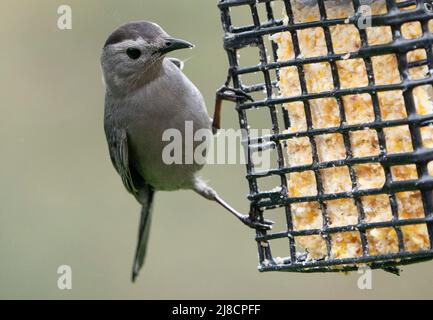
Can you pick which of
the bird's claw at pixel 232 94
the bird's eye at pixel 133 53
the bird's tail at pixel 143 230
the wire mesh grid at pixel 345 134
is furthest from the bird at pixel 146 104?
the wire mesh grid at pixel 345 134

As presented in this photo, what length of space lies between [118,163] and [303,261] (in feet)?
6.73

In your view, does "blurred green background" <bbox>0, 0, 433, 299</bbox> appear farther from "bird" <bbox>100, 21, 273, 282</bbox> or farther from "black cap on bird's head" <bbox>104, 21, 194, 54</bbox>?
"black cap on bird's head" <bbox>104, 21, 194, 54</bbox>

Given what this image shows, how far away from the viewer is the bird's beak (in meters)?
5.58

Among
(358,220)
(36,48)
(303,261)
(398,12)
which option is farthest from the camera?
(36,48)

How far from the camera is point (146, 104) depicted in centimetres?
616

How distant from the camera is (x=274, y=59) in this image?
16.3 ft

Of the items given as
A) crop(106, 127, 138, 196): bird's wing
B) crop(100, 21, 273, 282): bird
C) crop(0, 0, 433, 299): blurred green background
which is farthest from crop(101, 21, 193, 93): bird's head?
crop(0, 0, 433, 299): blurred green background

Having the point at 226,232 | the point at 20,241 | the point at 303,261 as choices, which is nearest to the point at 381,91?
the point at 303,261

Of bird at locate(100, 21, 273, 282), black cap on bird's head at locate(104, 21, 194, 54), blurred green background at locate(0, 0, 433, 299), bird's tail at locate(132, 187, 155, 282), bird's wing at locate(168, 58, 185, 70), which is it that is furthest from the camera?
blurred green background at locate(0, 0, 433, 299)

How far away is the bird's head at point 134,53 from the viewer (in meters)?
5.81

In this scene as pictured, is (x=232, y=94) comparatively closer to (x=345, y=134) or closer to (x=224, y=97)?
(x=224, y=97)

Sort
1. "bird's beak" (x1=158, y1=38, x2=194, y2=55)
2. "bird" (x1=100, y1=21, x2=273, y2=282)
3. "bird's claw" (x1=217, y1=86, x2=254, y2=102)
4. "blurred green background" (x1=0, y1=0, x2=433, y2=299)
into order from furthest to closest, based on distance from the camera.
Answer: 1. "blurred green background" (x1=0, y1=0, x2=433, y2=299)
2. "bird" (x1=100, y1=21, x2=273, y2=282)
3. "bird's beak" (x1=158, y1=38, x2=194, y2=55)
4. "bird's claw" (x1=217, y1=86, x2=254, y2=102)

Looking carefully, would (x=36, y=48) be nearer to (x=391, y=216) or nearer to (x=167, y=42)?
(x=167, y=42)

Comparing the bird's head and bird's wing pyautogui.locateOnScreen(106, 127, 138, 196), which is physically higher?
the bird's head
